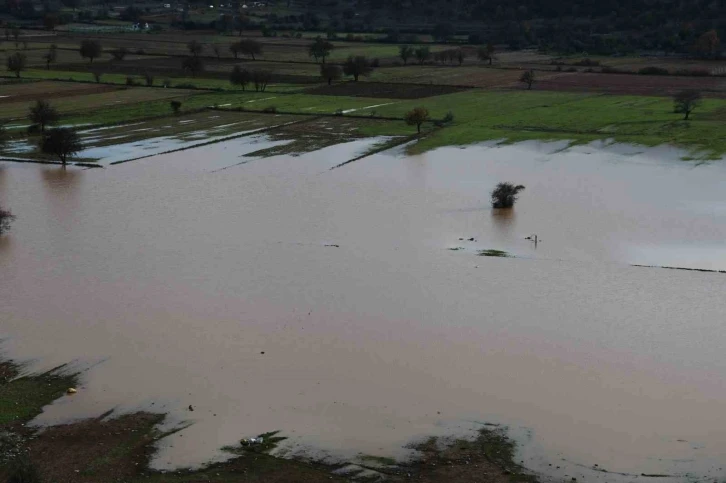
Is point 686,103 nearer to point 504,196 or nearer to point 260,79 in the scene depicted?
point 504,196

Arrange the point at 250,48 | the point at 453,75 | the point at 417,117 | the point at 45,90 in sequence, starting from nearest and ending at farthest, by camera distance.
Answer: the point at 417,117 → the point at 45,90 → the point at 453,75 → the point at 250,48

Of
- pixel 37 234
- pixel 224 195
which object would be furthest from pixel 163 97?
pixel 37 234

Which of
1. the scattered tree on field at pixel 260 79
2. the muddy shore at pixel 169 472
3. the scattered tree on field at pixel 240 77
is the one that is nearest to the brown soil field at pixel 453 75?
the scattered tree on field at pixel 260 79

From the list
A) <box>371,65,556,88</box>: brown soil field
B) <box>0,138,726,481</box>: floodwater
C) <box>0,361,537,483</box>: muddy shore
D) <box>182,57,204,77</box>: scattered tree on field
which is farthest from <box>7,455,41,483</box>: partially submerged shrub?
<box>182,57,204,77</box>: scattered tree on field

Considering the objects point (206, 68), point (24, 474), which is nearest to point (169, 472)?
point (24, 474)

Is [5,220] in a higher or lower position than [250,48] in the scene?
lower

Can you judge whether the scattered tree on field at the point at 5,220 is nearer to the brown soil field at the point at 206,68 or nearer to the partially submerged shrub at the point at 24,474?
the partially submerged shrub at the point at 24,474

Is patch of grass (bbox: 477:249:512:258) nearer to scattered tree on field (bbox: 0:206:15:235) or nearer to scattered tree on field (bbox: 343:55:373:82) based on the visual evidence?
scattered tree on field (bbox: 0:206:15:235)
